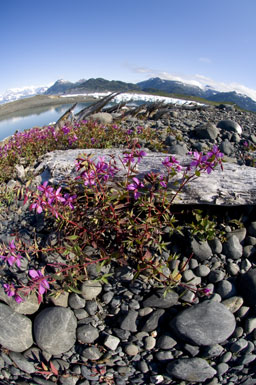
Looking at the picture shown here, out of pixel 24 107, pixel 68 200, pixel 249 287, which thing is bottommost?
pixel 249 287

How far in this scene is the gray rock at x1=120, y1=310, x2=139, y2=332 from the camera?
7.85 ft

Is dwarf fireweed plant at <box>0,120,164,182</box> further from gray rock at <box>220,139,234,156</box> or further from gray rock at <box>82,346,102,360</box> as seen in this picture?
gray rock at <box>82,346,102,360</box>

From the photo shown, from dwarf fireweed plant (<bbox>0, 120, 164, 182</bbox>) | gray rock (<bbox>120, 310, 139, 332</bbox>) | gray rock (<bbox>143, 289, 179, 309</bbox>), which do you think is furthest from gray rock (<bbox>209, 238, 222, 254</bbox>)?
dwarf fireweed plant (<bbox>0, 120, 164, 182</bbox>)

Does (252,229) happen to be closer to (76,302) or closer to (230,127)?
(76,302)

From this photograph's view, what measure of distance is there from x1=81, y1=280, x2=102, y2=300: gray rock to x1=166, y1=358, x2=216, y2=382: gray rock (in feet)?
3.41

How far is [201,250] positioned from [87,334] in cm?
171

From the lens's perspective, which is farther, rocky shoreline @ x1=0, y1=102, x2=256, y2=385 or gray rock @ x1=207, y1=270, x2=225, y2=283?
gray rock @ x1=207, y1=270, x2=225, y2=283

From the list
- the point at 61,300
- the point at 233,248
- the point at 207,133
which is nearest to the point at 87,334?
the point at 61,300

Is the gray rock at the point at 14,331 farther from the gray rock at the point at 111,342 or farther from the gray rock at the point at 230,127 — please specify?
the gray rock at the point at 230,127

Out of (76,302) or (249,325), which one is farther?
(76,302)

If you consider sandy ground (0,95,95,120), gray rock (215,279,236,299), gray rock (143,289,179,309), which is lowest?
gray rock (215,279,236,299)

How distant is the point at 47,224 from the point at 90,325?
4.77ft

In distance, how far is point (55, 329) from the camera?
2.30m

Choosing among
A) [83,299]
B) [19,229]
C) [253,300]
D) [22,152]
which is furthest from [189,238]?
[22,152]
